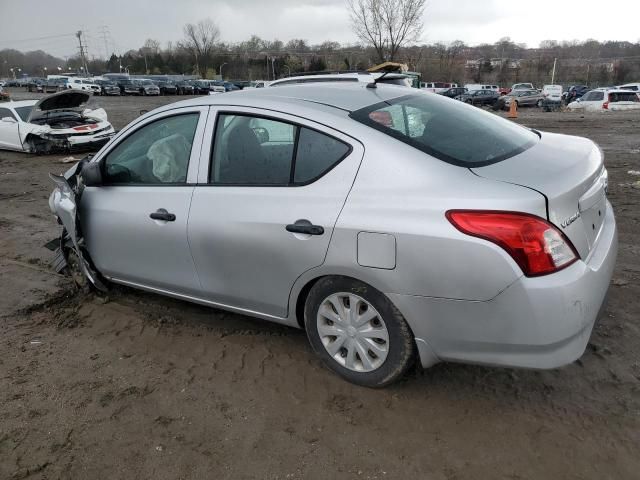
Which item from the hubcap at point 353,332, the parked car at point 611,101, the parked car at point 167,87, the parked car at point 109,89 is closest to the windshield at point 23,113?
the hubcap at point 353,332

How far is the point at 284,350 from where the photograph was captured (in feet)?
10.9

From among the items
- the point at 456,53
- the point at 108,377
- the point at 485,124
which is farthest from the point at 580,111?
the point at 456,53

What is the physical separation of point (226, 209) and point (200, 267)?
478 millimetres

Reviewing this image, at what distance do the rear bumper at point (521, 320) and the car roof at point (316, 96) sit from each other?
3.93 ft

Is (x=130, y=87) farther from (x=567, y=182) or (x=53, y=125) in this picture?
(x=567, y=182)

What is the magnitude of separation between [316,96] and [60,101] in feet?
38.8

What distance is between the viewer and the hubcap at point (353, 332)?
2672mm

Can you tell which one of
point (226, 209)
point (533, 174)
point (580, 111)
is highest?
point (533, 174)

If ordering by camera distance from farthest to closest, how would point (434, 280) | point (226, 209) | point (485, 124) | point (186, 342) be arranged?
point (186, 342), point (485, 124), point (226, 209), point (434, 280)

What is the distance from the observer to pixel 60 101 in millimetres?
12617

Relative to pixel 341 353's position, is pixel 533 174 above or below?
above

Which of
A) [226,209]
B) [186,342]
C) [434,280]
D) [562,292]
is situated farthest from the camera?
[186,342]

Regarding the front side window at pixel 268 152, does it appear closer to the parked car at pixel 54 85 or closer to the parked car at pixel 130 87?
the parked car at pixel 130 87

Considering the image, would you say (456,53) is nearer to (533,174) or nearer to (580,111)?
(580,111)
